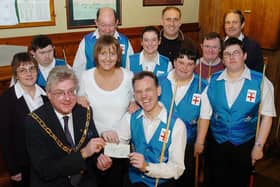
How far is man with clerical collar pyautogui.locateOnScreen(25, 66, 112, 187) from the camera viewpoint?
65.7 inches

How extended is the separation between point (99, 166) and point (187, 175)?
900mm

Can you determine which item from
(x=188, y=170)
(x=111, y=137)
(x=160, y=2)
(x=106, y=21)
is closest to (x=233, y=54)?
(x=188, y=170)

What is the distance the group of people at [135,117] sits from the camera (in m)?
1.73

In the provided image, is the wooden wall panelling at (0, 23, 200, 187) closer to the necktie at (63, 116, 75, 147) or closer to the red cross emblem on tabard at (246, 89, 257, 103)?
the necktie at (63, 116, 75, 147)

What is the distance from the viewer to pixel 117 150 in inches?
69.8

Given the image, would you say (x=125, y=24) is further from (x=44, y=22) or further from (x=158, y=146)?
(x=158, y=146)

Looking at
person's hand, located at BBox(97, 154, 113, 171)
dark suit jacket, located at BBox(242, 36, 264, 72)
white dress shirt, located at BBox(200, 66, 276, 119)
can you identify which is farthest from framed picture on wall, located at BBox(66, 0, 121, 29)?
person's hand, located at BBox(97, 154, 113, 171)

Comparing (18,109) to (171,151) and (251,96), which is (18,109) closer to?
(171,151)

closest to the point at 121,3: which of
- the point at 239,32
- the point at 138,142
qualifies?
the point at 239,32

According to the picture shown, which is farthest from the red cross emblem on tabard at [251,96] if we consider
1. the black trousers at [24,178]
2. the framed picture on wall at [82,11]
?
the framed picture on wall at [82,11]

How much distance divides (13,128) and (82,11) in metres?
2.23

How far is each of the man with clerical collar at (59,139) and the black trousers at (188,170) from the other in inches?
35.3

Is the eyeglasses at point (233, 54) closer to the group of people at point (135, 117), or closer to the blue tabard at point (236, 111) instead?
the group of people at point (135, 117)

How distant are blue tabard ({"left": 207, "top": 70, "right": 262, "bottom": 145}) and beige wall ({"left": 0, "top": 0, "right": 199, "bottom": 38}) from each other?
7.43 feet
